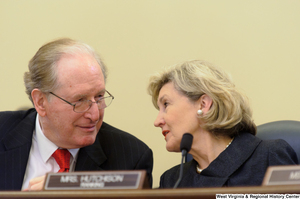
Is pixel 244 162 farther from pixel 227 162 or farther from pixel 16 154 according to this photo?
pixel 16 154

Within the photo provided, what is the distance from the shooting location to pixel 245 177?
1.54 metres

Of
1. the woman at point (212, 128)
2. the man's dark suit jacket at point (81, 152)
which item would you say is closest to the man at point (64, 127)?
the man's dark suit jacket at point (81, 152)

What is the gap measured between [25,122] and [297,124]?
Answer: 4.99ft

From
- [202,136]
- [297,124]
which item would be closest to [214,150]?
[202,136]

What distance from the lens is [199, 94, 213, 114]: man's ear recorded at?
1693 mm

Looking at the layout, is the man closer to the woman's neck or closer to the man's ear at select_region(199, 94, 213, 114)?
the woman's neck

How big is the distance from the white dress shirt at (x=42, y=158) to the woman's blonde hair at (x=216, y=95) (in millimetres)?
684

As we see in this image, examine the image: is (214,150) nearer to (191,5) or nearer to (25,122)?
(25,122)

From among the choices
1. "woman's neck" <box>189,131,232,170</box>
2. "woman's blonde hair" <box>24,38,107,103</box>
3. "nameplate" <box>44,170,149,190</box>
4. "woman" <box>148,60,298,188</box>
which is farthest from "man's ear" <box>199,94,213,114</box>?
"nameplate" <box>44,170,149,190</box>

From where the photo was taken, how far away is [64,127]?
1677mm

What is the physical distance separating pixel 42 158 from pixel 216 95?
0.95m

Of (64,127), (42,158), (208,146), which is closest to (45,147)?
(42,158)

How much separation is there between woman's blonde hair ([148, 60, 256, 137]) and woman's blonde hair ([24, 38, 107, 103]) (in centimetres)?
45

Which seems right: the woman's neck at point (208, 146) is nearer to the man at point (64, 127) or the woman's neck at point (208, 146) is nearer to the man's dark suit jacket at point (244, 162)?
the man's dark suit jacket at point (244, 162)
